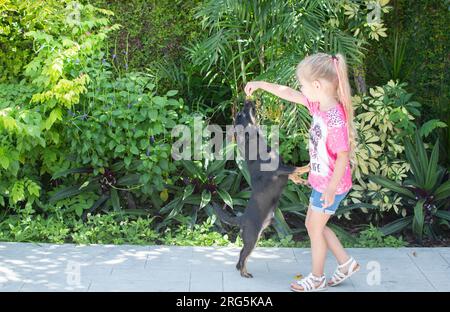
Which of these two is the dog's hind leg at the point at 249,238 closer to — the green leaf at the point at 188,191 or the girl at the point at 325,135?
the girl at the point at 325,135

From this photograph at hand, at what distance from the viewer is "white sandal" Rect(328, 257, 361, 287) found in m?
4.89

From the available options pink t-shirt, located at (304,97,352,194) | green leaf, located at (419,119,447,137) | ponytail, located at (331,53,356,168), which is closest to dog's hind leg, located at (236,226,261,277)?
pink t-shirt, located at (304,97,352,194)

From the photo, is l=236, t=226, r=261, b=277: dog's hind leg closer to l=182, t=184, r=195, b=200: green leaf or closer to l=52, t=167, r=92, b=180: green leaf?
l=182, t=184, r=195, b=200: green leaf

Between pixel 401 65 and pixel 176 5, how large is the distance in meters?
2.31

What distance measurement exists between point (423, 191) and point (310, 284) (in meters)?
2.08

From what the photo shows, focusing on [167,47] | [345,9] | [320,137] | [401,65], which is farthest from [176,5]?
[320,137]

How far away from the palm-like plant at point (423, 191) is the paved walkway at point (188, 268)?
0.47 metres

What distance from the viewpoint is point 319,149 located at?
463 cm

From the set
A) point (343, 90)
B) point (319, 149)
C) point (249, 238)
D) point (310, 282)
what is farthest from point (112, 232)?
point (343, 90)

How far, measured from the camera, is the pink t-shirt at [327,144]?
14.9 feet

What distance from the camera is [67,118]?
6473mm

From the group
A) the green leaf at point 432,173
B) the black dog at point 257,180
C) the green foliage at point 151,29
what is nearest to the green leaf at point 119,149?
the green foliage at point 151,29

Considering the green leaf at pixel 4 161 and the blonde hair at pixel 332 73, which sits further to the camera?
the green leaf at pixel 4 161
